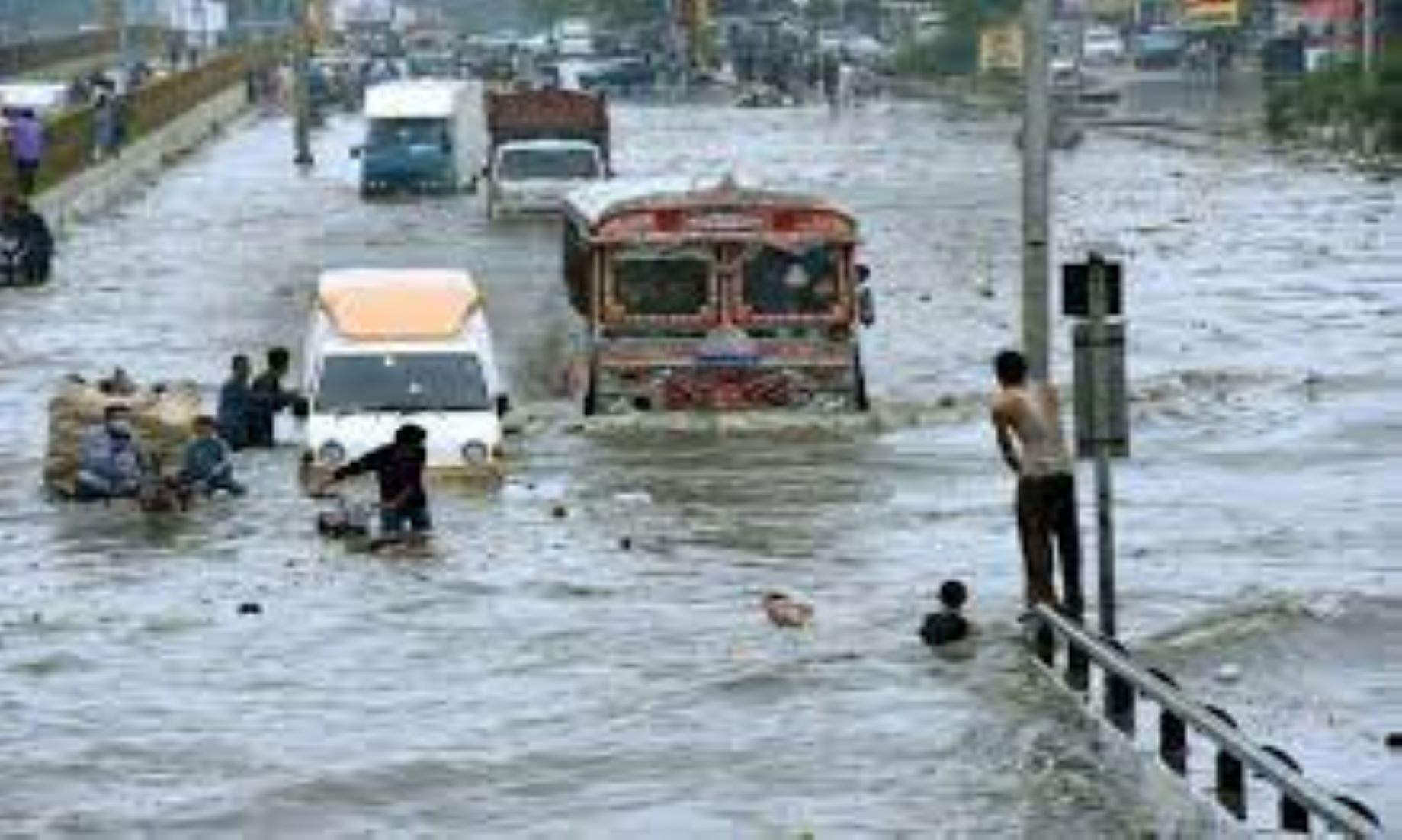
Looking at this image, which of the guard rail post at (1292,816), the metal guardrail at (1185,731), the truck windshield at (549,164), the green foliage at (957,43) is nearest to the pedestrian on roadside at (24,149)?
the truck windshield at (549,164)

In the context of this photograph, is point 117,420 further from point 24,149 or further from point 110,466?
point 24,149

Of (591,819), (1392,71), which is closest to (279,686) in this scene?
(591,819)

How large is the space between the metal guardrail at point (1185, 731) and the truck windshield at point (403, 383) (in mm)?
10311

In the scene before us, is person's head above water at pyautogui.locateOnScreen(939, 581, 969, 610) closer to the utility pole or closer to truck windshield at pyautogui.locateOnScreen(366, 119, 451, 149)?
truck windshield at pyautogui.locateOnScreen(366, 119, 451, 149)

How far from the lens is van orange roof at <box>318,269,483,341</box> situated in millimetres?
31766

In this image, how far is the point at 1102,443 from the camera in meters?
19.8

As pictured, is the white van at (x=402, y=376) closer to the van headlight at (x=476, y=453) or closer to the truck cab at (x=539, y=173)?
the van headlight at (x=476, y=453)

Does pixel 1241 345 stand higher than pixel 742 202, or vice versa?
pixel 742 202

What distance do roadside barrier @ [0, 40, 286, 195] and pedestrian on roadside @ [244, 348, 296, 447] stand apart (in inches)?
990

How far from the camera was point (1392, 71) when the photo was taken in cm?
7719

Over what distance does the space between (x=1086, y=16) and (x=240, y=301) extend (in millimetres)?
101225

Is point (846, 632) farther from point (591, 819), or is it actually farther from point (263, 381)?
point (263, 381)

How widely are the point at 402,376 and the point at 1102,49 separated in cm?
11380

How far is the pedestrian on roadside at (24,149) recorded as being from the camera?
6003 centimetres
